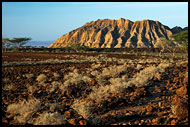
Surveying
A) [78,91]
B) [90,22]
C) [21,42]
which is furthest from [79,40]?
[78,91]

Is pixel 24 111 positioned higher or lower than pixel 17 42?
lower

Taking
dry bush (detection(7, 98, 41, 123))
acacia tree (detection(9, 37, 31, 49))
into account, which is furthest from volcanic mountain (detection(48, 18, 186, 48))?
dry bush (detection(7, 98, 41, 123))

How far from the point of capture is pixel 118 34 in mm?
130500

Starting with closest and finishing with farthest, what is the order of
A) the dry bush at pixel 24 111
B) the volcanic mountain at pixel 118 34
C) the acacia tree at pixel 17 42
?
the dry bush at pixel 24 111
the acacia tree at pixel 17 42
the volcanic mountain at pixel 118 34

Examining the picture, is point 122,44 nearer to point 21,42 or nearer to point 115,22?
point 115,22

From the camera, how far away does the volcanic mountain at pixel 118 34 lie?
120 meters

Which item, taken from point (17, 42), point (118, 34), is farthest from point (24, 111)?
point (118, 34)

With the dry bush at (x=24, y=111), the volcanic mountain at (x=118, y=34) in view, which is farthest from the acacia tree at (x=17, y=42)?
the dry bush at (x=24, y=111)

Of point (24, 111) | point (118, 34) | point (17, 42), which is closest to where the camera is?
point (24, 111)

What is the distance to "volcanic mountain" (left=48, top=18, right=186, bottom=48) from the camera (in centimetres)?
11976

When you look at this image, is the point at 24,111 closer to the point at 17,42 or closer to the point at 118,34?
the point at 17,42

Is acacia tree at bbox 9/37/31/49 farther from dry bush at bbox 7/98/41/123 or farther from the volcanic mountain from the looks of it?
dry bush at bbox 7/98/41/123

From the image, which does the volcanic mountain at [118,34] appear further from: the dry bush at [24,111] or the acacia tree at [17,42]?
the dry bush at [24,111]

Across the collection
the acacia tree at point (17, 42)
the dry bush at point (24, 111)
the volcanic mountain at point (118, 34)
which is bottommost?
the dry bush at point (24, 111)
